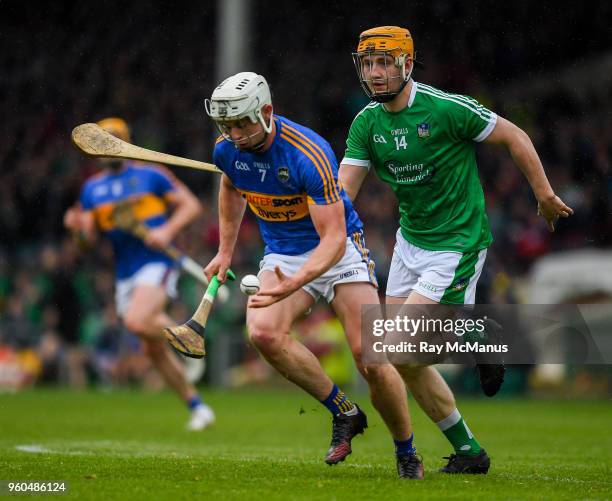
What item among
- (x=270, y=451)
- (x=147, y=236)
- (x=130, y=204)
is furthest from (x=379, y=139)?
(x=130, y=204)

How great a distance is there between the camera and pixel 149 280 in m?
10.1

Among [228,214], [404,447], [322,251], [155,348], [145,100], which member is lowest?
[404,447]

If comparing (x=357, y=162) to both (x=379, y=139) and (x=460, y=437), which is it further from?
(x=460, y=437)

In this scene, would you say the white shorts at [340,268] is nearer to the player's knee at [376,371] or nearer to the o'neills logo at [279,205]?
the o'neills logo at [279,205]

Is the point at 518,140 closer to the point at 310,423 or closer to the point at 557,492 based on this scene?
the point at 557,492

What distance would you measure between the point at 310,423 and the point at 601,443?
9.99 feet

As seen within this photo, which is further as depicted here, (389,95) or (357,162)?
(357,162)

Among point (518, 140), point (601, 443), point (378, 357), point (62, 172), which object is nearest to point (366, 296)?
point (378, 357)

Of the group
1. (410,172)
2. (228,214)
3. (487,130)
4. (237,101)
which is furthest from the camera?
(228,214)

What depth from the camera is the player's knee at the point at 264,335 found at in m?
6.14

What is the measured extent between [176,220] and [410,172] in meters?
4.15

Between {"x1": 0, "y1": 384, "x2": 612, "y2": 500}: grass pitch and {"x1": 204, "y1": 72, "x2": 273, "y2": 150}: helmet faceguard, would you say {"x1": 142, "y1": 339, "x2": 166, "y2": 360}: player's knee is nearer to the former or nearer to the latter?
{"x1": 0, "y1": 384, "x2": 612, "y2": 500}: grass pitch

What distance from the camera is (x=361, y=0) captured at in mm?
17344

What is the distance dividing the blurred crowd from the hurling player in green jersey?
928cm
